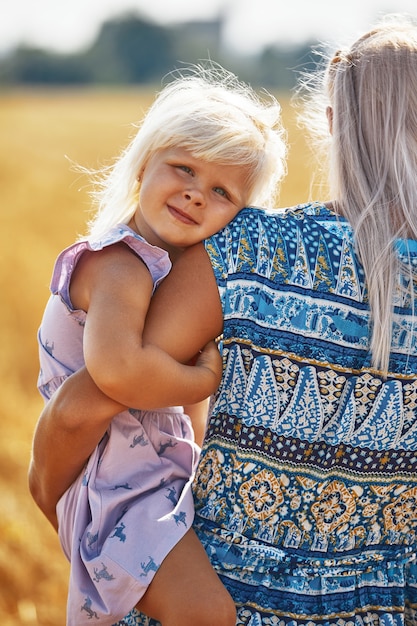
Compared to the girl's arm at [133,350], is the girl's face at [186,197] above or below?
above

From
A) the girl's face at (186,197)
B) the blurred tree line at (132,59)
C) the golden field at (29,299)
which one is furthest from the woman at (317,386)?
the blurred tree line at (132,59)

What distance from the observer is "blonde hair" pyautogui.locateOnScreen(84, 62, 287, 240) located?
2.39 m

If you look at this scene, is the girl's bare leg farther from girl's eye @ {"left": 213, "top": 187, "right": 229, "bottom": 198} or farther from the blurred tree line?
the blurred tree line

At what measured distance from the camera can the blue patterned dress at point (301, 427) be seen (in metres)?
2.16

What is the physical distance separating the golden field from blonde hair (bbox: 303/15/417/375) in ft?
3.46

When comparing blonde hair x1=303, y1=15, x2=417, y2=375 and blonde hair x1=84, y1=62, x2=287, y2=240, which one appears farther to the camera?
blonde hair x1=84, y1=62, x2=287, y2=240

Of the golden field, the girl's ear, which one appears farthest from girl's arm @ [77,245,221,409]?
the golden field

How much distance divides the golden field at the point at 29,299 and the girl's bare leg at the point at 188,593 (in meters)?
1.50

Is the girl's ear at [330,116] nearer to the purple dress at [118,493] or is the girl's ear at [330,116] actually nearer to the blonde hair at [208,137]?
the blonde hair at [208,137]

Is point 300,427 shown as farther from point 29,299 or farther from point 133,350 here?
point 29,299

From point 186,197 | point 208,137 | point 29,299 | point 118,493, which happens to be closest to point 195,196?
point 186,197

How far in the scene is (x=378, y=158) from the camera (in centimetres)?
227

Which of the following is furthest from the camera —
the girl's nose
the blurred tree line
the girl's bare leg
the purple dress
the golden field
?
the blurred tree line

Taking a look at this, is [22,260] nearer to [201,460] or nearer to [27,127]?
[201,460]
